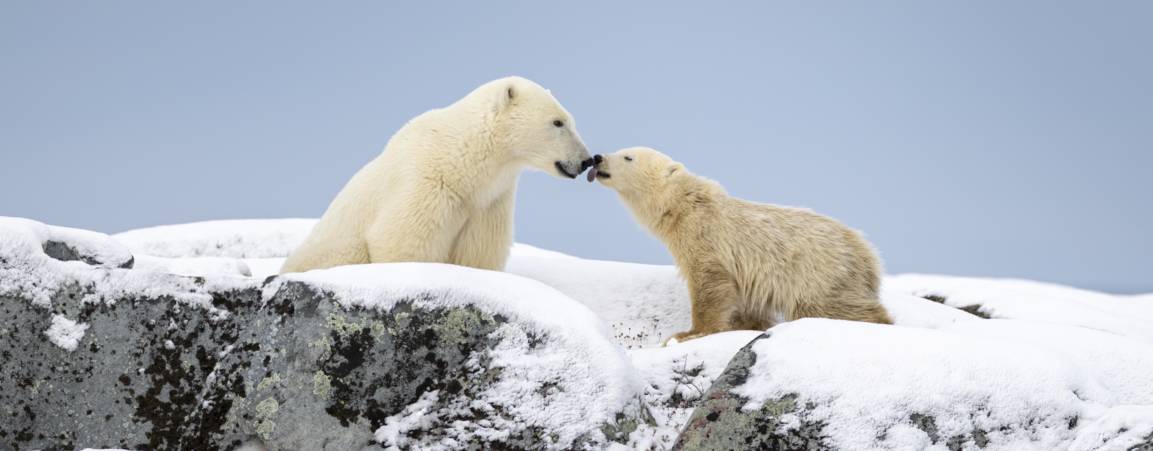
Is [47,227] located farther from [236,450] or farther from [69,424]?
[236,450]

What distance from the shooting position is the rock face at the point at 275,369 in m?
5.15

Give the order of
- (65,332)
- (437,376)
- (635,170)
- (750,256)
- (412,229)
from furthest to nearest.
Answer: (635,170)
(750,256)
(412,229)
(65,332)
(437,376)

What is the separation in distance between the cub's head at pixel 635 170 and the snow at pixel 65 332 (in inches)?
164

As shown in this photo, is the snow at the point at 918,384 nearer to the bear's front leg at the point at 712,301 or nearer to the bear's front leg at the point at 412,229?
the bear's front leg at the point at 712,301

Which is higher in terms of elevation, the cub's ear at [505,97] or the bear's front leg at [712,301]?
the cub's ear at [505,97]

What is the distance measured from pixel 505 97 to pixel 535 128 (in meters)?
0.33

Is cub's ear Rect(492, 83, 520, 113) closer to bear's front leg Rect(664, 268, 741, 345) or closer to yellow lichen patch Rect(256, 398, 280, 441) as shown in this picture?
bear's front leg Rect(664, 268, 741, 345)

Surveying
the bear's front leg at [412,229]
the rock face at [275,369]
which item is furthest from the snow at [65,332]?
the bear's front leg at [412,229]

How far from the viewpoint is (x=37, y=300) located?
18.2ft

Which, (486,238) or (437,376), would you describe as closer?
(437,376)

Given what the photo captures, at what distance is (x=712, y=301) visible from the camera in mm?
7793

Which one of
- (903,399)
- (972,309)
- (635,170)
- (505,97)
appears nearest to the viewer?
(903,399)

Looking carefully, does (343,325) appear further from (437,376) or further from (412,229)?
(412,229)

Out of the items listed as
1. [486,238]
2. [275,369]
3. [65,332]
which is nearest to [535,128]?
[486,238]
